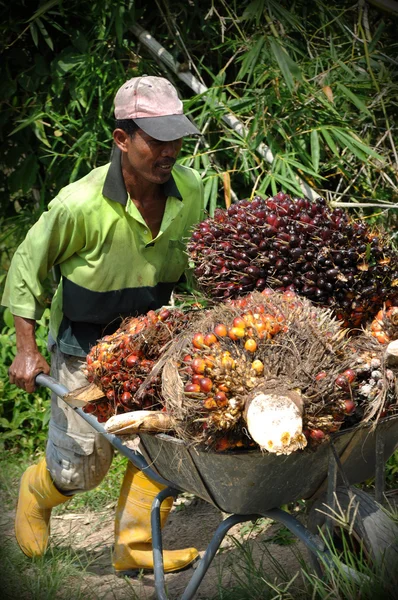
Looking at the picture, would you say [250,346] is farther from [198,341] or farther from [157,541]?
[157,541]

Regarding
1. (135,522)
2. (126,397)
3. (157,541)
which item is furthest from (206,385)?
(135,522)

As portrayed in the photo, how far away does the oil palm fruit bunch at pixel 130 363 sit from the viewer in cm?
226

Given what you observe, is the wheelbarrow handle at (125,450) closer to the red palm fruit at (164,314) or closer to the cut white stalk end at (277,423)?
the red palm fruit at (164,314)

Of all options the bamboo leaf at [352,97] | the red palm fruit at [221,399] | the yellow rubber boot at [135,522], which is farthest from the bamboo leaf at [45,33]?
the red palm fruit at [221,399]

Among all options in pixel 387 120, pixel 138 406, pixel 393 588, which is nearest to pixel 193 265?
pixel 138 406

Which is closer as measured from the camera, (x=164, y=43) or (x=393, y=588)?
(x=393, y=588)

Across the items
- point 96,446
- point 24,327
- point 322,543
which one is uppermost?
point 24,327

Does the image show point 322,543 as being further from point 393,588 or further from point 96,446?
point 96,446

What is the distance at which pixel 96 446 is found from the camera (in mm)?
3088

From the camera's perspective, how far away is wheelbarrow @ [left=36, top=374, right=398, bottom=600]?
81.6 inches

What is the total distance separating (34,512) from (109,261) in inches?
47.0

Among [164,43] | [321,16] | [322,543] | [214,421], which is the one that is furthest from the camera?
[164,43]

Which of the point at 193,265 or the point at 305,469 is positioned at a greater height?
the point at 193,265

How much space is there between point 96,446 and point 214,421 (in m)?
1.25
